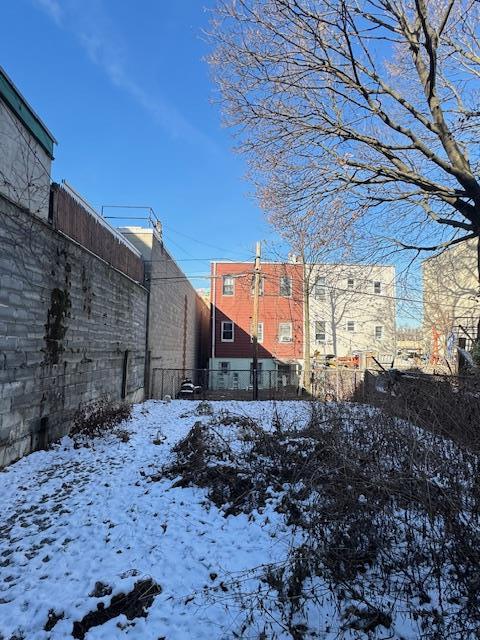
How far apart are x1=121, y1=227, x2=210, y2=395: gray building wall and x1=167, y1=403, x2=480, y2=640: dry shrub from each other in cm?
1092

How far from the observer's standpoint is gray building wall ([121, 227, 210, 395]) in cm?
1415

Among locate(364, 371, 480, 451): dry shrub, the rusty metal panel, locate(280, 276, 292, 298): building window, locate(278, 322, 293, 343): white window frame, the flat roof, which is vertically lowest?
locate(364, 371, 480, 451): dry shrub

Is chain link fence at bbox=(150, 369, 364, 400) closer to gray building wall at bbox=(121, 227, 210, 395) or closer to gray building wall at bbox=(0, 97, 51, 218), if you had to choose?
gray building wall at bbox=(121, 227, 210, 395)

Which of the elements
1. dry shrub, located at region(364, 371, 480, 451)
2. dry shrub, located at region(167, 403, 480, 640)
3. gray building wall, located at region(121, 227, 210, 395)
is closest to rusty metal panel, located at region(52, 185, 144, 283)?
gray building wall, located at region(121, 227, 210, 395)

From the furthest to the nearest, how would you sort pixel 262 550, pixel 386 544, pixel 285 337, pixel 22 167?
pixel 285 337, pixel 22 167, pixel 262 550, pixel 386 544

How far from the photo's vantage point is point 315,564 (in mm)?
2828

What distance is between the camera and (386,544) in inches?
116

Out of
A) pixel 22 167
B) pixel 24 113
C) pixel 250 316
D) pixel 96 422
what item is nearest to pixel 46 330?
pixel 96 422

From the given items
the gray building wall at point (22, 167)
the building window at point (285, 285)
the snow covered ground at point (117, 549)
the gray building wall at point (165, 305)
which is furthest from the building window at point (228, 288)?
the snow covered ground at point (117, 549)

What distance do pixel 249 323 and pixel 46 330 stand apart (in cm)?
2359

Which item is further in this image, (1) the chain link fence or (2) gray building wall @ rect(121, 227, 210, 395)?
(1) the chain link fence

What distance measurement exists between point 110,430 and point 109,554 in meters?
4.65

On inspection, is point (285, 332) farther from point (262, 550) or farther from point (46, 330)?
point (262, 550)

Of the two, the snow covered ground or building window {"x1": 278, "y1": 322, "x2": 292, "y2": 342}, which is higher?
building window {"x1": 278, "y1": 322, "x2": 292, "y2": 342}
